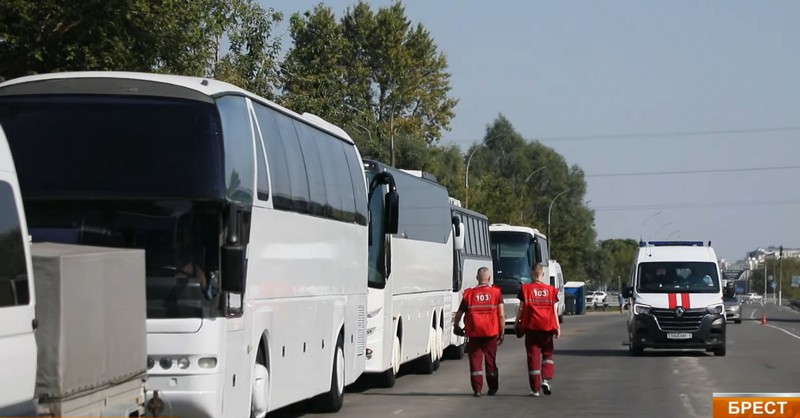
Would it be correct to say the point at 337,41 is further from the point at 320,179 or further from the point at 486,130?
the point at 486,130

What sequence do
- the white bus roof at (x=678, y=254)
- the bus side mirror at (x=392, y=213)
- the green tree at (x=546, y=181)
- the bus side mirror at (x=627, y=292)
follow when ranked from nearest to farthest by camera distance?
the bus side mirror at (x=392, y=213) < the bus side mirror at (x=627, y=292) < the white bus roof at (x=678, y=254) < the green tree at (x=546, y=181)

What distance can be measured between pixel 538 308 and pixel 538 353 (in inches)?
25.2

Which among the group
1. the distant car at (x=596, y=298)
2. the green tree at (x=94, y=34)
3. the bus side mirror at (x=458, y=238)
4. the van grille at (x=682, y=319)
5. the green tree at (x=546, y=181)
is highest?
the green tree at (x=546, y=181)

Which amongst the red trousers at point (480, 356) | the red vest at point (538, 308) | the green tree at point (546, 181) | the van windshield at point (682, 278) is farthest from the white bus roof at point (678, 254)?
the green tree at point (546, 181)

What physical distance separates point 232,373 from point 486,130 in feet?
399

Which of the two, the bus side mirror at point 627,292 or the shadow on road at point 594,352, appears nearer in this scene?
the bus side mirror at point 627,292

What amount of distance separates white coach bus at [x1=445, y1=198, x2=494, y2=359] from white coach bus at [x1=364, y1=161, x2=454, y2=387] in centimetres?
133

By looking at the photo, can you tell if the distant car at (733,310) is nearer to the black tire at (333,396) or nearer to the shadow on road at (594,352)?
the shadow on road at (594,352)

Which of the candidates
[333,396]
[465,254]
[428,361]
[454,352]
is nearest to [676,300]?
[454,352]

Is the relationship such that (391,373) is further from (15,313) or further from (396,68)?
(396,68)

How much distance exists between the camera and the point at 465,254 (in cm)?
3484

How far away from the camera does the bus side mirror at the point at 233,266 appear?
38.5 ft

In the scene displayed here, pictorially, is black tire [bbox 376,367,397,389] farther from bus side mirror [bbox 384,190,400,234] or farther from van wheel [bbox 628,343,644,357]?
van wheel [bbox 628,343,644,357]

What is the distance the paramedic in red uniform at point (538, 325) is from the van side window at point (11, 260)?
12.2m
